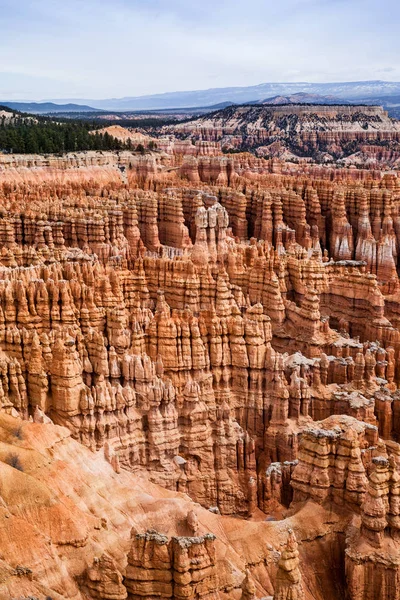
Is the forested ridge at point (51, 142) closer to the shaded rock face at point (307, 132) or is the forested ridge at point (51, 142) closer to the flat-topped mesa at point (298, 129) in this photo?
the shaded rock face at point (307, 132)

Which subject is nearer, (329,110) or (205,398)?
(205,398)

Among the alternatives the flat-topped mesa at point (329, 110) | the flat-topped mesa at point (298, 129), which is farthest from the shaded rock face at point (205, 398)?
the flat-topped mesa at point (329, 110)

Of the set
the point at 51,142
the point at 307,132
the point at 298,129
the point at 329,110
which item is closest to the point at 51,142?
the point at 51,142

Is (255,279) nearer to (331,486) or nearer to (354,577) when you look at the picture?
(331,486)

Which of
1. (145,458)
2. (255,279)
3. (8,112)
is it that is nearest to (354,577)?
(145,458)

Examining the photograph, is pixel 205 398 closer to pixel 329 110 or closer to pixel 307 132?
pixel 307 132

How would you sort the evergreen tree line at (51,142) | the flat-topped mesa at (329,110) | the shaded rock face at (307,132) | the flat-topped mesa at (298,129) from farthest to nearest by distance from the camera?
the flat-topped mesa at (329,110) < the flat-topped mesa at (298,129) < the shaded rock face at (307,132) < the evergreen tree line at (51,142)

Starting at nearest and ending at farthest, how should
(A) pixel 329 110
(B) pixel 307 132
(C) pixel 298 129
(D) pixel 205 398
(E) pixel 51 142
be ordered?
(D) pixel 205 398, (E) pixel 51 142, (B) pixel 307 132, (C) pixel 298 129, (A) pixel 329 110

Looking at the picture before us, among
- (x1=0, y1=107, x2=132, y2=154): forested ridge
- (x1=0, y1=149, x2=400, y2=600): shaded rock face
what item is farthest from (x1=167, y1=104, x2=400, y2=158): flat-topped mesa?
(x1=0, y1=149, x2=400, y2=600): shaded rock face
